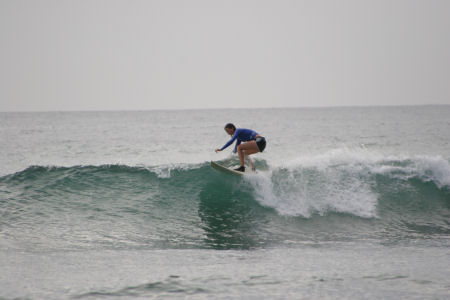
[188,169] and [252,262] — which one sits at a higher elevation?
[188,169]

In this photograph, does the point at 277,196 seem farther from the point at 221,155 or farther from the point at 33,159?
the point at 33,159

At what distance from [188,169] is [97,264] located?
249 inches

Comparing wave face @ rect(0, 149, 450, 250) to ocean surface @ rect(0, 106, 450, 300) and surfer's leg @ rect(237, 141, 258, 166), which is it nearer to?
ocean surface @ rect(0, 106, 450, 300)

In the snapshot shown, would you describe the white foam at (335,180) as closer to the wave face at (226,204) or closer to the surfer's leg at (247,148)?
the wave face at (226,204)

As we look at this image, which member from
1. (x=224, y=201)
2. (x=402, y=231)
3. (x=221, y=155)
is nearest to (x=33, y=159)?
(x=221, y=155)

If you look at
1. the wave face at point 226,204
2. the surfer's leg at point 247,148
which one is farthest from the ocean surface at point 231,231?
the surfer's leg at point 247,148

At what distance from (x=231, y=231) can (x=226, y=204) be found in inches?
76.1

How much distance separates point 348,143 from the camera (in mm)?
32062

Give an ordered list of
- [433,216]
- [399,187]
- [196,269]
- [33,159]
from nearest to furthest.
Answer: [196,269] → [433,216] → [399,187] → [33,159]

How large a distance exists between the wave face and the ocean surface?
4 centimetres

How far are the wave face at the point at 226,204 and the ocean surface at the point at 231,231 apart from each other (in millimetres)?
38

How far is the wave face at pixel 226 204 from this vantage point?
26.2 feet

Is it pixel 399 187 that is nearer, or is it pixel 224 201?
pixel 224 201


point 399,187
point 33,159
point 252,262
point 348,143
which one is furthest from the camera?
point 348,143
